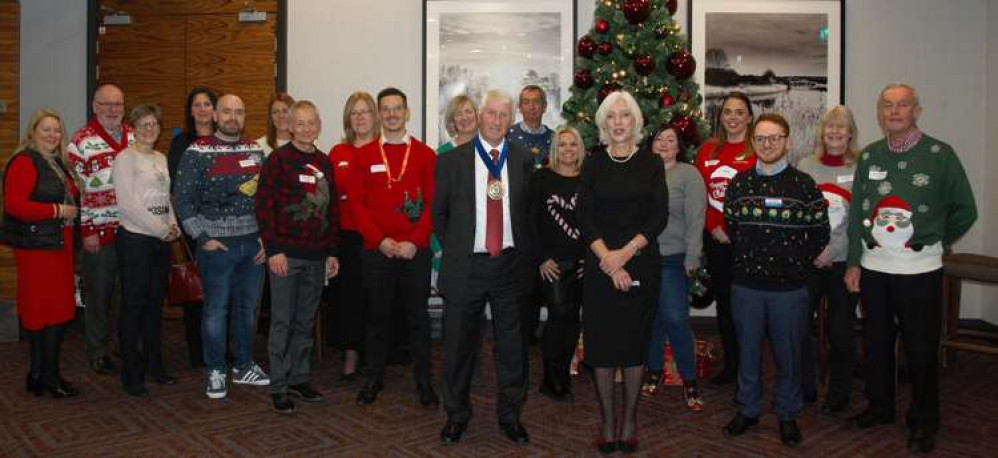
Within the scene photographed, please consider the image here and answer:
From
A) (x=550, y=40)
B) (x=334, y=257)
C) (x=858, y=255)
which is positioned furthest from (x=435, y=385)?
(x=550, y=40)

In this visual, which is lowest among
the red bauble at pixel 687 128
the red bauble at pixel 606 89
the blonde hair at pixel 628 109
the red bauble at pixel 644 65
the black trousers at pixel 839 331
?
the black trousers at pixel 839 331

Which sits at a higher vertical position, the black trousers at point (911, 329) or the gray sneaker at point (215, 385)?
the black trousers at point (911, 329)

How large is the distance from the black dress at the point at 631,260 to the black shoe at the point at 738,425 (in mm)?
698

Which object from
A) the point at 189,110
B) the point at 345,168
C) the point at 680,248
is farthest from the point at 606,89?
the point at 189,110

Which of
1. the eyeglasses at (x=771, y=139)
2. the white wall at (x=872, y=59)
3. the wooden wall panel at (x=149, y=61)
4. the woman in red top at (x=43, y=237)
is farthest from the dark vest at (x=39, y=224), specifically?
the eyeglasses at (x=771, y=139)

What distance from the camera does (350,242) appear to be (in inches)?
176

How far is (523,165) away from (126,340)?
2380mm

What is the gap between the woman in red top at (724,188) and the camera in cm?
414

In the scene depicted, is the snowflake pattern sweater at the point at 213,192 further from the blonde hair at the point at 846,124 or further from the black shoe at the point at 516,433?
the blonde hair at the point at 846,124

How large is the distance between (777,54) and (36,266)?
18.0ft

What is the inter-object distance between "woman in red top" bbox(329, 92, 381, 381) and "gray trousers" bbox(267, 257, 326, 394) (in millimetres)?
404

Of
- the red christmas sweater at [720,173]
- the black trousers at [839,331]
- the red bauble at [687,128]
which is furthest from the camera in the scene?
the red bauble at [687,128]

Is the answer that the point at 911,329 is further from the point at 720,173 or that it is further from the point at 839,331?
the point at 720,173

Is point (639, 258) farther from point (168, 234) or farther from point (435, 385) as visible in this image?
point (168, 234)
